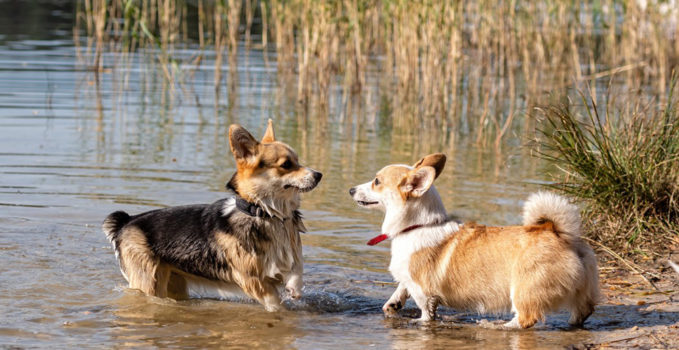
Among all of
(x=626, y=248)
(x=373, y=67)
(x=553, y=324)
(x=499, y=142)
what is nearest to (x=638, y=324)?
(x=553, y=324)

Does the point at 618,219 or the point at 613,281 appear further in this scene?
the point at 618,219

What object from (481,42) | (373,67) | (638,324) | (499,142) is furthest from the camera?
(373,67)

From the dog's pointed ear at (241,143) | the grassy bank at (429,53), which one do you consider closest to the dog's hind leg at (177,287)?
the dog's pointed ear at (241,143)

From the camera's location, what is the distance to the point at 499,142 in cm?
1076

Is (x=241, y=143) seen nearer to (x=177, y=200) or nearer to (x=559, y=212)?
(x=559, y=212)

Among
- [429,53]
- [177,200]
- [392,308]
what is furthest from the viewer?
[429,53]

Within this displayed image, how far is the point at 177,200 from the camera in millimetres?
7535

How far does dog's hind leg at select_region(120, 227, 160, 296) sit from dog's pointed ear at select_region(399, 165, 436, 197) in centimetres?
155

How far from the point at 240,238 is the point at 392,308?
0.97 metres

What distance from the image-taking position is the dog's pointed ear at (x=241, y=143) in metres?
4.83

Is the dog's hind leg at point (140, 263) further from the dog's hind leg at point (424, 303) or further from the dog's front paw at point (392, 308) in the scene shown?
the dog's hind leg at point (424, 303)

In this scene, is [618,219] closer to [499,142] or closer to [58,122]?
[499,142]

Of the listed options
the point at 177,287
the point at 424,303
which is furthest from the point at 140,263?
the point at 424,303

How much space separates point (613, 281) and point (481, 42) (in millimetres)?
8429
